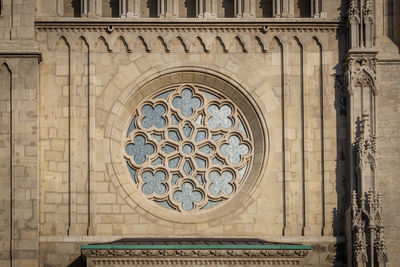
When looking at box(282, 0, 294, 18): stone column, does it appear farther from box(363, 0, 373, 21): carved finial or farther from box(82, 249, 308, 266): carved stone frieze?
box(82, 249, 308, 266): carved stone frieze

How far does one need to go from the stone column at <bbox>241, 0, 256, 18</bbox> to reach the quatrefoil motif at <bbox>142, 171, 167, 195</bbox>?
16.7ft

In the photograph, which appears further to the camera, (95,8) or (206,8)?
(206,8)

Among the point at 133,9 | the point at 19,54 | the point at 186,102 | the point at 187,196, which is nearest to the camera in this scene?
the point at 19,54

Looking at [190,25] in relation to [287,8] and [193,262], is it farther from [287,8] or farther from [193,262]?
[193,262]

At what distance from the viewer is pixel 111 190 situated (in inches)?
991

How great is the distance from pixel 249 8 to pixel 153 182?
5560 millimetres

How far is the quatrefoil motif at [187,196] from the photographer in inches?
1012

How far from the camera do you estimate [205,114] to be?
85.7 feet

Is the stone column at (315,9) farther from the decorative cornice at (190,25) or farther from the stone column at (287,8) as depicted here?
the stone column at (287,8)

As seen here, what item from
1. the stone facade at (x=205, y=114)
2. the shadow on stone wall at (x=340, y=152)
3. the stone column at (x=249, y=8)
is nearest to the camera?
the stone facade at (x=205, y=114)

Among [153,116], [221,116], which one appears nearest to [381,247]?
[221,116]

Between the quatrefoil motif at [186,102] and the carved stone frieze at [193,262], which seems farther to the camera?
the quatrefoil motif at [186,102]

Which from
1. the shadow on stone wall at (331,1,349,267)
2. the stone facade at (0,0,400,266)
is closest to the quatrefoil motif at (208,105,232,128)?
the stone facade at (0,0,400,266)

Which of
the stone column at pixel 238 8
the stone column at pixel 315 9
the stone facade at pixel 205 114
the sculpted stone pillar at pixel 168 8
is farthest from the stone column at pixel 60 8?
the stone column at pixel 315 9
